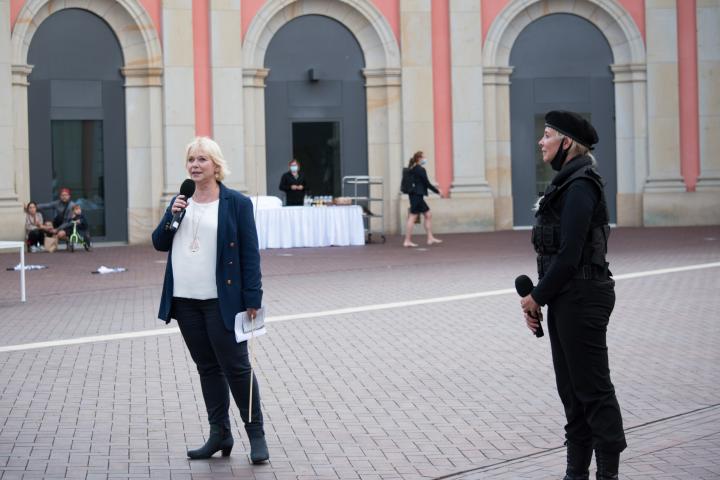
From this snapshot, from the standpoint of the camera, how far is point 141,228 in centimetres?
2731

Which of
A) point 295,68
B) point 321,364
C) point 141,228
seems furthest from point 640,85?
point 321,364

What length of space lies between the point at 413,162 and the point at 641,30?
858 cm

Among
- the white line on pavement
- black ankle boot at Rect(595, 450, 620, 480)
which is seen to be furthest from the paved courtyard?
black ankle boot at Rect(595, 450, 620, 480)

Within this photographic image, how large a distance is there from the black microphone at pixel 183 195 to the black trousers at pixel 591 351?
2.03 metres

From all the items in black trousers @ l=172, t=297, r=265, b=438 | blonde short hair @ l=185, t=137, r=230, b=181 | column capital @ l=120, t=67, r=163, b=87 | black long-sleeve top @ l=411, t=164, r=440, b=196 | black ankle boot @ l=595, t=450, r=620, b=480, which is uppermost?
column capital @ l=120, t=67, r=163, b=87

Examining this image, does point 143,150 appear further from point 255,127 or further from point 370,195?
point 370,195

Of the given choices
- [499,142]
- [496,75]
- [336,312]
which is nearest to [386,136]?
[499,142]

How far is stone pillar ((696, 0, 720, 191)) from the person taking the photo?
96.4ft

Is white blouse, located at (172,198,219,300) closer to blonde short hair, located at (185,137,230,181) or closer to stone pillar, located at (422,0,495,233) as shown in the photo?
blonde short hair, located at (185,137,230,181)

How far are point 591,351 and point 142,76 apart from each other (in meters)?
22.5

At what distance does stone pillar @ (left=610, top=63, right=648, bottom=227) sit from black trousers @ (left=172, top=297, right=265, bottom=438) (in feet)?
78.2

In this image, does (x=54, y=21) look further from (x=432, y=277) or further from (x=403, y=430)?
(x=403, y=430)

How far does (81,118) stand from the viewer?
2720 centimetres

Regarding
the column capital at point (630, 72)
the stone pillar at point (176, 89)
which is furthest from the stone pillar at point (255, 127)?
the column capital at point (630, 72)
